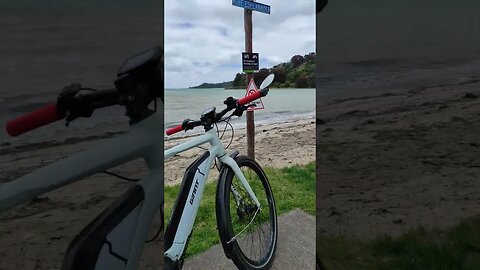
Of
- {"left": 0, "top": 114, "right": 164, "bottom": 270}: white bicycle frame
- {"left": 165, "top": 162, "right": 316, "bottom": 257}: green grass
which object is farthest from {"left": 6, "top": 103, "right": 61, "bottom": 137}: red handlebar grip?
{"left": 165, "top": 162, "right": 316, "bottom": 257}: green grass

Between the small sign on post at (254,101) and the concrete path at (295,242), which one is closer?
the small sign on post at (254,101)

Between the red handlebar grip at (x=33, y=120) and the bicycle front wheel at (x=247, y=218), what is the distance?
76cm

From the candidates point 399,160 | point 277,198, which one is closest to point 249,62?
point 277,198

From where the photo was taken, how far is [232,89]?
69.7 inches

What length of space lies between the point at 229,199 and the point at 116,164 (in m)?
0.58

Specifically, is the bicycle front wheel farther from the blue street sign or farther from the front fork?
the blue street sign

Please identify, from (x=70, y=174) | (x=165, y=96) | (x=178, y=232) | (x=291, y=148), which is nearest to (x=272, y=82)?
(x=291, y=148)

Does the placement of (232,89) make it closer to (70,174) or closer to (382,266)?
(70,174)

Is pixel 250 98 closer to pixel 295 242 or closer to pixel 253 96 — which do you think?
pixel 253 96

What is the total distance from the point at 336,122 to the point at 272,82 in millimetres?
342

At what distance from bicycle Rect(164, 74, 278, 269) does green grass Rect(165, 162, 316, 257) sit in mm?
27

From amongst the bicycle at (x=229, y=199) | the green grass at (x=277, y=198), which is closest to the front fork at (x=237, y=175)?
the bicycle at (x=229, y=199)

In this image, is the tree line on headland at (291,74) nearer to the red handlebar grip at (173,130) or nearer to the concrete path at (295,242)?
the red handlebar grip at (173,130)

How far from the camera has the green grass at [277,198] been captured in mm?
1798
